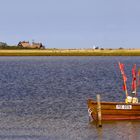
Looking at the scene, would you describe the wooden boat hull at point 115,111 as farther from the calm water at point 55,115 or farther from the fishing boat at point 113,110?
the calm water at point 55,115

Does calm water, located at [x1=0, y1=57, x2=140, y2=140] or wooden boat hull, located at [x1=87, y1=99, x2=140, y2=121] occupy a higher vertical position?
wooden boat hull, located at [x1=87, y1=99, x2=140, y2=121]

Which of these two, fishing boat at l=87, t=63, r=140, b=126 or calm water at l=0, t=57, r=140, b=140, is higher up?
fishing boat at l=87, t=63, r=140, b=126

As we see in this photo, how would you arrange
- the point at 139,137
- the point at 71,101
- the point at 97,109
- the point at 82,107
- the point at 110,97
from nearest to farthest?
the point at 139,137
the point at 97,109
the point at 82,107
the point at 71,101
the point at 110,97

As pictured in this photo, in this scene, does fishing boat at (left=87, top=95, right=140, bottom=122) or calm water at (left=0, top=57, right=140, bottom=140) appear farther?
fishing boat at (left=87, top=95, right=140, bottom=122)

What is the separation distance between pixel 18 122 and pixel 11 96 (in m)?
15.9

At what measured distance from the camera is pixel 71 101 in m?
50.2

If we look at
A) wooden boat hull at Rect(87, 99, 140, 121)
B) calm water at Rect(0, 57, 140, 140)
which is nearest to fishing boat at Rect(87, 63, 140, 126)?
wooden boat hull at Rect(87, 99, 140, 121)

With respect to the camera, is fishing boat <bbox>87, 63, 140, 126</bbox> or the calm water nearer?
the calm water

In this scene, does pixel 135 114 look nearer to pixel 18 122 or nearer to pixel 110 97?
pixel 18 122

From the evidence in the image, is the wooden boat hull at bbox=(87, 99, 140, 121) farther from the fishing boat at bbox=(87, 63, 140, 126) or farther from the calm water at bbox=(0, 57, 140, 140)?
the calm water at bbox=(0, 57, 140, 140)

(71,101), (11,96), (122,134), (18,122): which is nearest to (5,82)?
(11,96)

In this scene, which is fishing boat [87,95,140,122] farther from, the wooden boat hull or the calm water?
the calm water

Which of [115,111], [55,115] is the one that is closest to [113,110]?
[115,111]

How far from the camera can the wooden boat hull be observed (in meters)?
38.2
